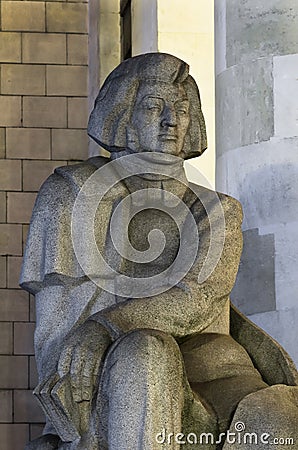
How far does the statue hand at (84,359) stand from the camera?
21.4 ft

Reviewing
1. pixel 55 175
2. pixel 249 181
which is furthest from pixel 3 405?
pixel 55 175

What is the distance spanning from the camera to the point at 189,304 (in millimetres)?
6836

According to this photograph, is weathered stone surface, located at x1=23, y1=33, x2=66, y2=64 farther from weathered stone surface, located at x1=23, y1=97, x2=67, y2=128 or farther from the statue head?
the statue head

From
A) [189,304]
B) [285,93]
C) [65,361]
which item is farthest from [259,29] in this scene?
[65,361]

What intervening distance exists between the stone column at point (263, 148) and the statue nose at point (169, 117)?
1.42 meters

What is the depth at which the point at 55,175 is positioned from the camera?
7203 millimetres

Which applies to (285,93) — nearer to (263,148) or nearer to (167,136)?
(263,148)

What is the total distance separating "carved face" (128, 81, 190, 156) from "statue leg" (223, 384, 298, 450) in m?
1.15

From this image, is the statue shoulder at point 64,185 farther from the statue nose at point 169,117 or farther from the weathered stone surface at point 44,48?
the weathered stone surface at point 44,48

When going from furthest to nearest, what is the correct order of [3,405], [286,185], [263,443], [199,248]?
1. [3,405]
2. [286,185]
3. [199,248]
4. [263,443]

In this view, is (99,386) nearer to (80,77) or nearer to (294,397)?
(294,397)

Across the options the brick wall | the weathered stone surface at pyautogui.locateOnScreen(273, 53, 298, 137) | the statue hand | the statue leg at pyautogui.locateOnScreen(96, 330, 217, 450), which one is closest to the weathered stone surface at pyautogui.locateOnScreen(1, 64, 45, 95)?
the brick wall

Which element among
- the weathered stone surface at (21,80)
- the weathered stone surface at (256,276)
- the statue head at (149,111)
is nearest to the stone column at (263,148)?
the weathered stone surface at (256,276)

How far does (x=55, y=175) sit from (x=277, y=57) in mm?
1765
